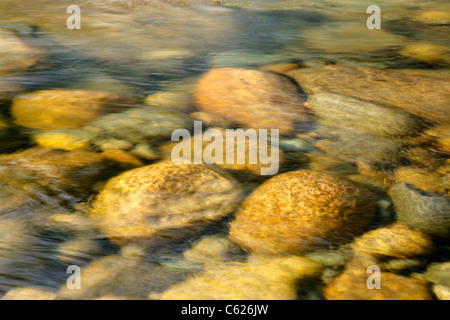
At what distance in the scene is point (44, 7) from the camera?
6.54 metres

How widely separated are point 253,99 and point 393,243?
69.9 inches

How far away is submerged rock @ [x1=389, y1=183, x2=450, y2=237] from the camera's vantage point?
234 cm

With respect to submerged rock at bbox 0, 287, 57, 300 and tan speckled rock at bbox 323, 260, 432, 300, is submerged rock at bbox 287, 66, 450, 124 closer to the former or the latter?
tan speckled rock at bbox 323, 260, 432, 300

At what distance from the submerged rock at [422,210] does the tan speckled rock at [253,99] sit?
0.94 metres

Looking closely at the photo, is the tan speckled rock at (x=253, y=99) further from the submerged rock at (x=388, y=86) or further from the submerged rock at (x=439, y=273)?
the submerged rock at (x=439, y=273)

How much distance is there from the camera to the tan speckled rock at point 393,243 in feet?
7.12

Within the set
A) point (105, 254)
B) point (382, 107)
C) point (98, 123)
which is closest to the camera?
point (105, 254)

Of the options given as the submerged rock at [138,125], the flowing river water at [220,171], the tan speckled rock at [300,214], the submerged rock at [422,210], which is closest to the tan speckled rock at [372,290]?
the flowing river water at [220,171]

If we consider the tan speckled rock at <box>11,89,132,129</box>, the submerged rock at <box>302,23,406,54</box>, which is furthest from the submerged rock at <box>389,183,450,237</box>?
the submerged rock at <box>302,23,406,54</box>

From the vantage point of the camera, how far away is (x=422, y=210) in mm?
2453
